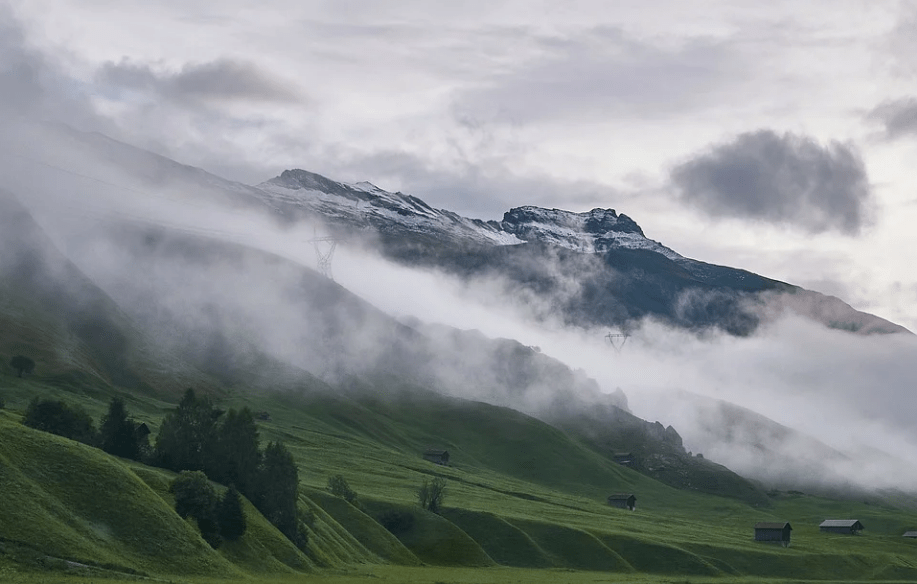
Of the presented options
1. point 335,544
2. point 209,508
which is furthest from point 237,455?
point 209,508

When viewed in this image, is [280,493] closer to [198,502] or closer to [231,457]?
[231,457]

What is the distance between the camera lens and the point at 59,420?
4899 inches

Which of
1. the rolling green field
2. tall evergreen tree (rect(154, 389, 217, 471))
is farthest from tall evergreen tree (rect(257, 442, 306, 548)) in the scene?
tall evergreen tree (rect(154, 389, 217, 471))

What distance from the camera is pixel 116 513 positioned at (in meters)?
91.9

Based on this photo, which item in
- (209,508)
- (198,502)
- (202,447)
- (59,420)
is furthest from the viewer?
(202,447)

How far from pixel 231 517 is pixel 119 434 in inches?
1007

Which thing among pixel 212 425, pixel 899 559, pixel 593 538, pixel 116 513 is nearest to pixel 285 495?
pixel 212 425

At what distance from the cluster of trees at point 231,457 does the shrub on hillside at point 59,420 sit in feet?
29.1

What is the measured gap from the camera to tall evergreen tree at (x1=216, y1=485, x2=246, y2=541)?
105 metres

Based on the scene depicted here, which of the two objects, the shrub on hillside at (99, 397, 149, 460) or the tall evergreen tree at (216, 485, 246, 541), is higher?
the shrub on hillside at (99, 397, 149, 460)

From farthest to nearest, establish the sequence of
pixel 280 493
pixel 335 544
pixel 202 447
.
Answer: pixel 335 544 < pixel 202 447 < pixel 280 493

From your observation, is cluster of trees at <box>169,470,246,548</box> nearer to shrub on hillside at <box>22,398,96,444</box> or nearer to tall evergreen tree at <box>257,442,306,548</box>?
tall evergreen tree at <box>257,442,306,548</box>

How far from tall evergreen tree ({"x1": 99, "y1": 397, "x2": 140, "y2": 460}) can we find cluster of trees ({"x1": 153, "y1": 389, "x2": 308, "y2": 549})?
2807 millimetres

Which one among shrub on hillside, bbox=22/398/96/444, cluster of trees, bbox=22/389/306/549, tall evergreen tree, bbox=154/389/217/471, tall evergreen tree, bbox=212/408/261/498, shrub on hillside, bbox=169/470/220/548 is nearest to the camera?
shrub on hillside, bbox=169/470/220/548
